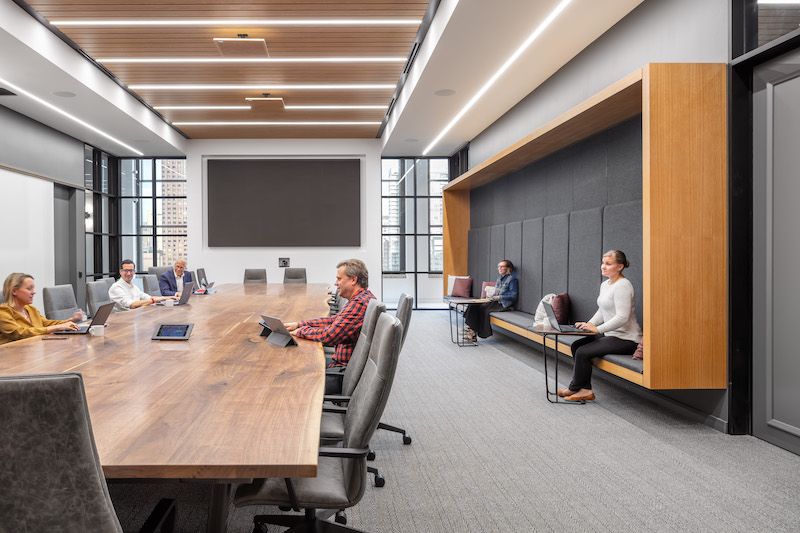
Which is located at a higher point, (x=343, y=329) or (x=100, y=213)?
(x=100, y=213)

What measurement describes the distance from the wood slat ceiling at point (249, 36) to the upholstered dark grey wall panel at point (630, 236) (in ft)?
9.56

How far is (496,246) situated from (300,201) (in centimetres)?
497

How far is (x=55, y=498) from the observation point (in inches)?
39.4

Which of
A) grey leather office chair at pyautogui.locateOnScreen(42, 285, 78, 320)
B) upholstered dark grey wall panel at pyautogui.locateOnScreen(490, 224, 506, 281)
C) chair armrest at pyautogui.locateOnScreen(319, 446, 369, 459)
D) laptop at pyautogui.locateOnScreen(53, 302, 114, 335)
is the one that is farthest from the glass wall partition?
chair armrest at pyautogui.locateOnScreen(319, 446, 369, 459)

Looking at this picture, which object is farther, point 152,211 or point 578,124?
point 152,211

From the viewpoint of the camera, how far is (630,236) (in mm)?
4773

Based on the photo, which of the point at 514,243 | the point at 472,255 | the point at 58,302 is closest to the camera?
the point at 58,302

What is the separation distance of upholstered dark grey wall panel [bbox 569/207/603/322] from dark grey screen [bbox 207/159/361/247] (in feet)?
21.0

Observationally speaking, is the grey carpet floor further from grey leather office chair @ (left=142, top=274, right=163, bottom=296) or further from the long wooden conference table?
grey leather office chair @ (left=142, top=274, right=163, bottom=296)

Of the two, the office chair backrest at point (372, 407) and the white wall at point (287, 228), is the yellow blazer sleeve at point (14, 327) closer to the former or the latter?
the office chair backrest at point (372, 407)

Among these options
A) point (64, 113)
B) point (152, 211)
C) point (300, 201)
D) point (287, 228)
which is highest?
point (64, 113)

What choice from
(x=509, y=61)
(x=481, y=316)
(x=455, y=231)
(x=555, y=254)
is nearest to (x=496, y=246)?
(x=481, y=316)

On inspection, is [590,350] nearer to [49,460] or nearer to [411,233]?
[49,460]

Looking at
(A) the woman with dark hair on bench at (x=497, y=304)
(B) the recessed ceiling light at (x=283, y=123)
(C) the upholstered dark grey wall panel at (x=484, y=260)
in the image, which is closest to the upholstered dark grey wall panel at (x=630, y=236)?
(A) the woman with dark hair on bench at (x=497, y=304)
